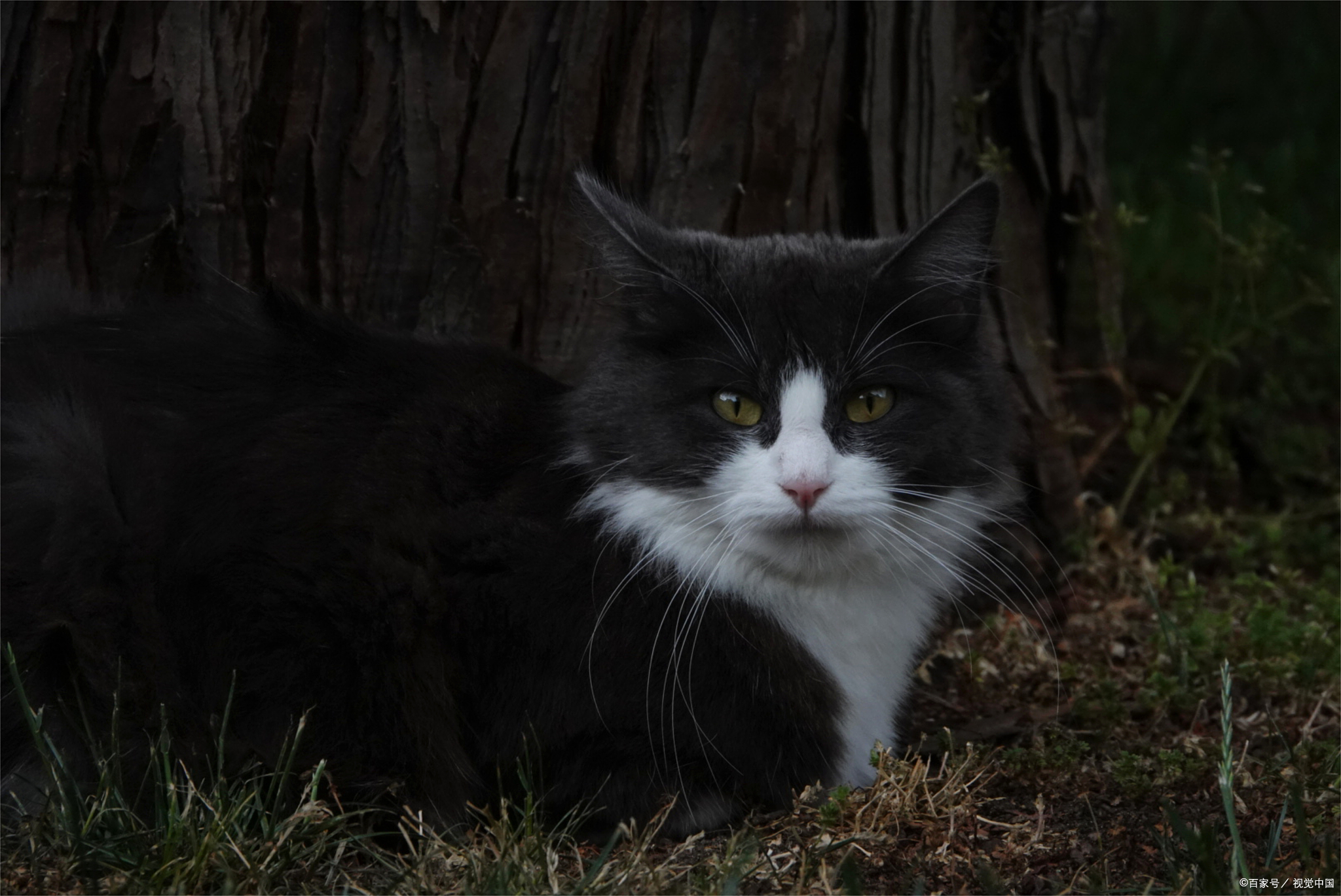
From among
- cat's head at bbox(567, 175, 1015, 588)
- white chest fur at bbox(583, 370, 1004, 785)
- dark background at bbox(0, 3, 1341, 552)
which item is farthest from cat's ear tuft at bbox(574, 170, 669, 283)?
dark background at bbox(0, 3, 1341, 552)

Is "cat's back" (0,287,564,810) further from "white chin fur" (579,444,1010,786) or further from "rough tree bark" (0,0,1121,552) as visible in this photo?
"rough tree bark" (0,0,1121,552)

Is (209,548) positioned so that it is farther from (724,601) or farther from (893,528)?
(893,528)

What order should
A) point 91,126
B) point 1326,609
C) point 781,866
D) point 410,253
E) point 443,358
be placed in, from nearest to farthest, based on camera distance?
point 781,866, point 443,358, point 91,126, point 410,253, point 1326,609

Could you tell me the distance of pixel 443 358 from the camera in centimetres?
271

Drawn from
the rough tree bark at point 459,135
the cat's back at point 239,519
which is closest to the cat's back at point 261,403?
the cat's back at point 239,519

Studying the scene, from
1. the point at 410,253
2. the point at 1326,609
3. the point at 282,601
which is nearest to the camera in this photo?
the point at 282,601

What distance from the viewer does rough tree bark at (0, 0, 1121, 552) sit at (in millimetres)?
2922

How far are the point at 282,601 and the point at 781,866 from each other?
3.26ft

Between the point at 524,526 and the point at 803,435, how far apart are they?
0.55 metres

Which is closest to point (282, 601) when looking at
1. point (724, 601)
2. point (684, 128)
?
point (724, 601)

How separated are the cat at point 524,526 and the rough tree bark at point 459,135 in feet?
1.58

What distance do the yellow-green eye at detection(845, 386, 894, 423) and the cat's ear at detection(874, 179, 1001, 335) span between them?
18cm

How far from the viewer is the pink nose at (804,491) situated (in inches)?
91.4

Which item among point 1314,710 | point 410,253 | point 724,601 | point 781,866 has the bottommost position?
point 781,866
